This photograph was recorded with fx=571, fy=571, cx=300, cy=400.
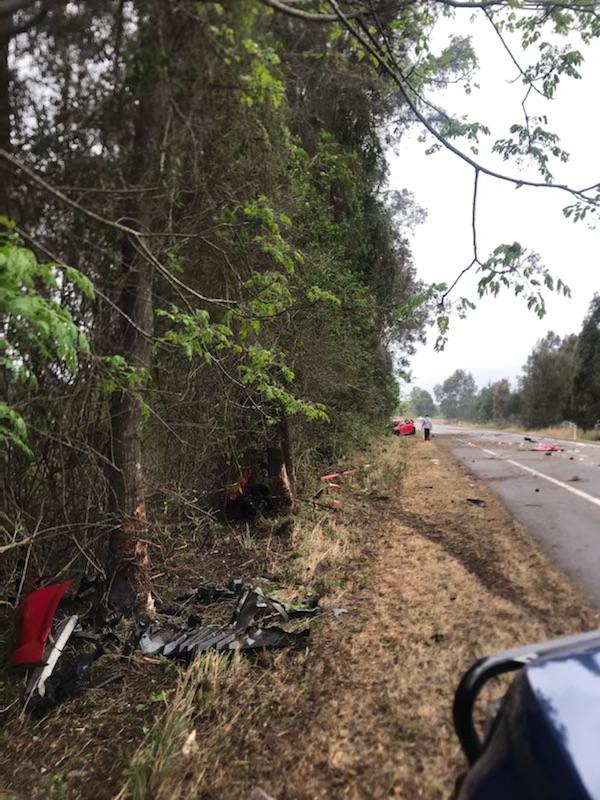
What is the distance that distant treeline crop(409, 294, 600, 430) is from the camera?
41.3 metres

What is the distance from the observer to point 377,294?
44.8ft

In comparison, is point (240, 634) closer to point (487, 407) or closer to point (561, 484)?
point (561, 484)

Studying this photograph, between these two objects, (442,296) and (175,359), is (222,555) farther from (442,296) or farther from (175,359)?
(442,296)

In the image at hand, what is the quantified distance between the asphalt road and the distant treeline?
36.2ft

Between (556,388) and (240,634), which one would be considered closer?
(240,634)

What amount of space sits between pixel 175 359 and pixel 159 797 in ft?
13.3

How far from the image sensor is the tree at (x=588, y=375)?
40.9 meters

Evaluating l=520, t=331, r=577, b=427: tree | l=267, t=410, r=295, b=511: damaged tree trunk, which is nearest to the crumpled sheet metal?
l=267, t=410, r=295, b=511: damaged tree trunk

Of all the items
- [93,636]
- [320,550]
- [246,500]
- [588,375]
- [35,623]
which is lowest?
[93,636]

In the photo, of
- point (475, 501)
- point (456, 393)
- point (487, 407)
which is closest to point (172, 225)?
point (475, 501)

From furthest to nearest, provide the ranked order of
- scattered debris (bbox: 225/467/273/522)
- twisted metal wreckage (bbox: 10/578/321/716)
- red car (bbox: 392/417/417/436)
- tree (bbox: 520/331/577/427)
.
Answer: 1. tree (bbox: 520/331/577/427)
2. red car (bbox: 392/417/417/436)
3. scattered debris (bbox: 225/467/273/522)
4. twisted metal wreckage (bbox: 10/578/321/716)

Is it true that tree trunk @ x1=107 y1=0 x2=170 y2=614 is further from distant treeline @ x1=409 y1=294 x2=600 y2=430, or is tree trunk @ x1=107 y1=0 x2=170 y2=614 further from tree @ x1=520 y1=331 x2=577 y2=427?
tree @ x1=520 y1=331 x2=577 y2=427

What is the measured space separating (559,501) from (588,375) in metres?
37.0

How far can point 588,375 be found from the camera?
42.3m
